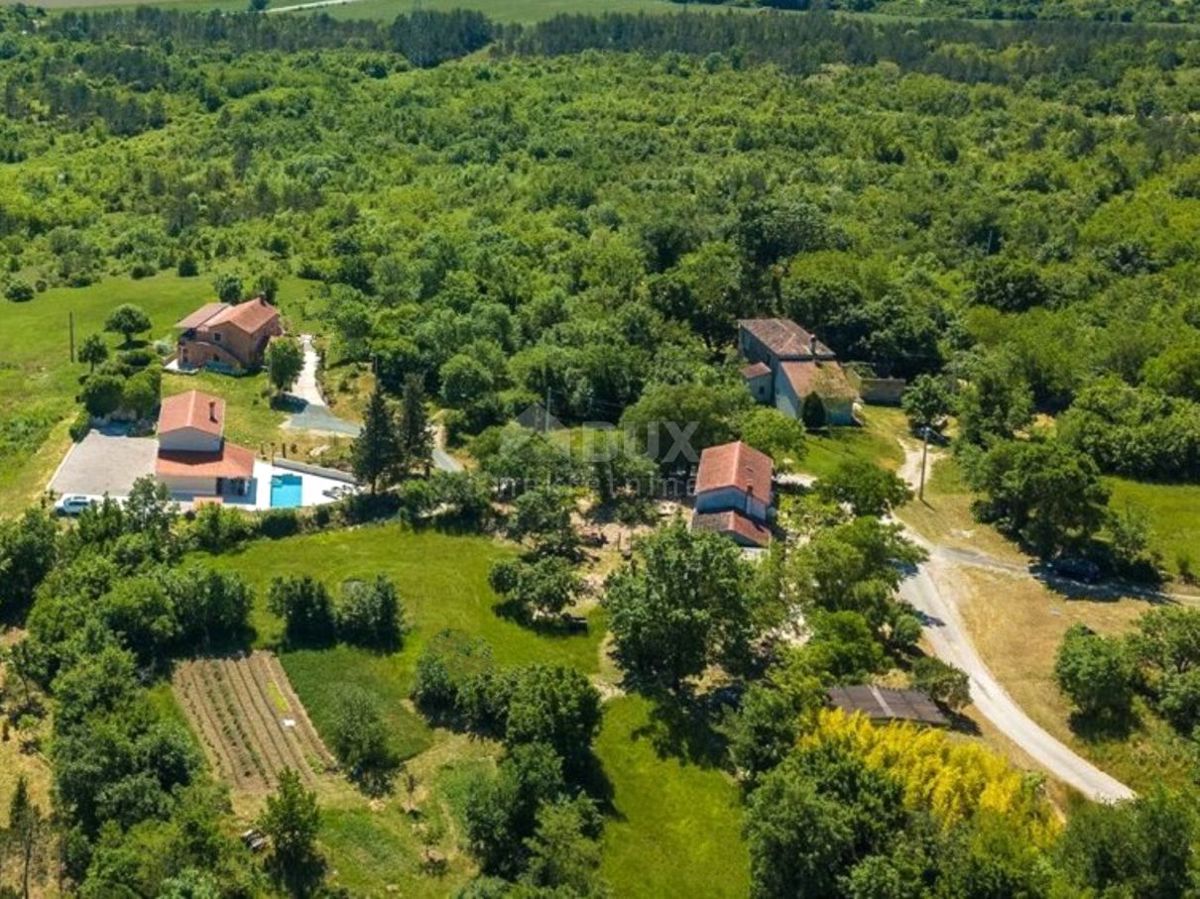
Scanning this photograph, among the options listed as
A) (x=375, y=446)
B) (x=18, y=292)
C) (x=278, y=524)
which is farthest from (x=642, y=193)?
(x=278, y=524)

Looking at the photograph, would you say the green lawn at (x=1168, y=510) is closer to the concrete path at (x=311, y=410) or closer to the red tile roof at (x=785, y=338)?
the red tile roof at (x=785, y=338)

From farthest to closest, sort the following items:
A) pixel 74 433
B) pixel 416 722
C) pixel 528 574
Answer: pixel 74 433 < pixel 528 574 < pixel 416 722

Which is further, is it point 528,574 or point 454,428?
point 454,428

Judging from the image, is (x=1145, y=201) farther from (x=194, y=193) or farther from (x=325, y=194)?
(x=194, y=193)

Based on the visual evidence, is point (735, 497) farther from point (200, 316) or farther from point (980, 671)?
point (200, 316)

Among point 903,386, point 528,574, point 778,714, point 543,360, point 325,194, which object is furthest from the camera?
point 325,194

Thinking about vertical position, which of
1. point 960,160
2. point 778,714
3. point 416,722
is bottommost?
point 416,722

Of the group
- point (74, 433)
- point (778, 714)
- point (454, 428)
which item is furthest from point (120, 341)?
point (778, 714)

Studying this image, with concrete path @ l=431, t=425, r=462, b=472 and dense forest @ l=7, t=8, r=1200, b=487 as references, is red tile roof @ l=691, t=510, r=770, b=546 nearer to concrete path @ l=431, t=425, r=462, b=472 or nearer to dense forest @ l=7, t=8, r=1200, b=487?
dense forest @ l=7, t=8, r=1200, b=487
